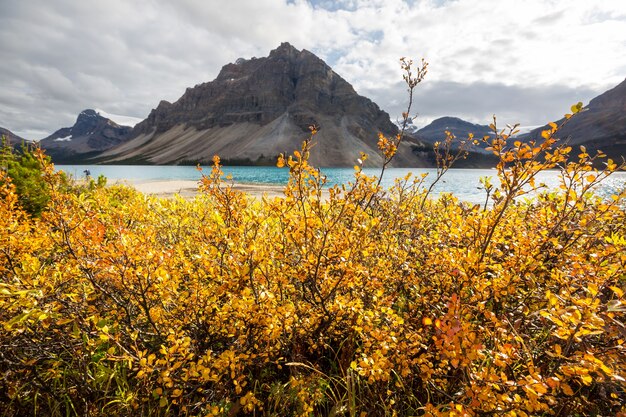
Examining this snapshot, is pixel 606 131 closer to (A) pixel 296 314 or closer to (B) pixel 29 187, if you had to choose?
(A) pixel 296 314

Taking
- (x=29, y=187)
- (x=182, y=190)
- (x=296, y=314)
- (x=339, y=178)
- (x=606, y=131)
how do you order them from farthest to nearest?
(x=606, y=131), (x=339, y=178), (x=182, y=190), (x=29, y=187), (x=296, y=314)

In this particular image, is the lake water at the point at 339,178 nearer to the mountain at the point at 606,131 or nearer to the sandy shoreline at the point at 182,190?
the sandy shoreline at the point at 182,190

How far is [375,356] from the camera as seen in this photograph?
91.2 inches

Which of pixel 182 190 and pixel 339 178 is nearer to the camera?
pixel 182 190

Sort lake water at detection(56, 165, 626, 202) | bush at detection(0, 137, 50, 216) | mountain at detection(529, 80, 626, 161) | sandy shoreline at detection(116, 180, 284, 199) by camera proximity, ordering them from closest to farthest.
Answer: bush at detection(0, 137, 50, 216)
sandy shoreline at detection(116, 180, 284, 199)
lake water at detection(56, 165, 626, 202)
mountain at detection(529, 80, 626, 161)

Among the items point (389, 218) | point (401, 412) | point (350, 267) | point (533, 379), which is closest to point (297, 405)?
point (401, 412)

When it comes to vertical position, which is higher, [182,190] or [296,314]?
[182,190]

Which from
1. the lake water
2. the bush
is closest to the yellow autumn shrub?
the lake water

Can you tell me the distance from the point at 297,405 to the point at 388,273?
1766 mm

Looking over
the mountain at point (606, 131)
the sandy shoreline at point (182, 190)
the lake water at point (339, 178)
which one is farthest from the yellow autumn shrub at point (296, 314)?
the mountain at point (606, 131)

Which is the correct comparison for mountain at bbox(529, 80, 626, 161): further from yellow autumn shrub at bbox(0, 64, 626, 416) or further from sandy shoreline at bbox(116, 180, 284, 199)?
yellow autumn shrub at bbox(0, 64, 626, 416)

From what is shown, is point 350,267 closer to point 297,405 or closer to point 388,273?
point 388,273

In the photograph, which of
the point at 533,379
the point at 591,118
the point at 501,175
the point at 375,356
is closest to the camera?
the point at 533,379

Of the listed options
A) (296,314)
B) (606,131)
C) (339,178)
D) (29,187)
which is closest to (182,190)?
(29,187)
